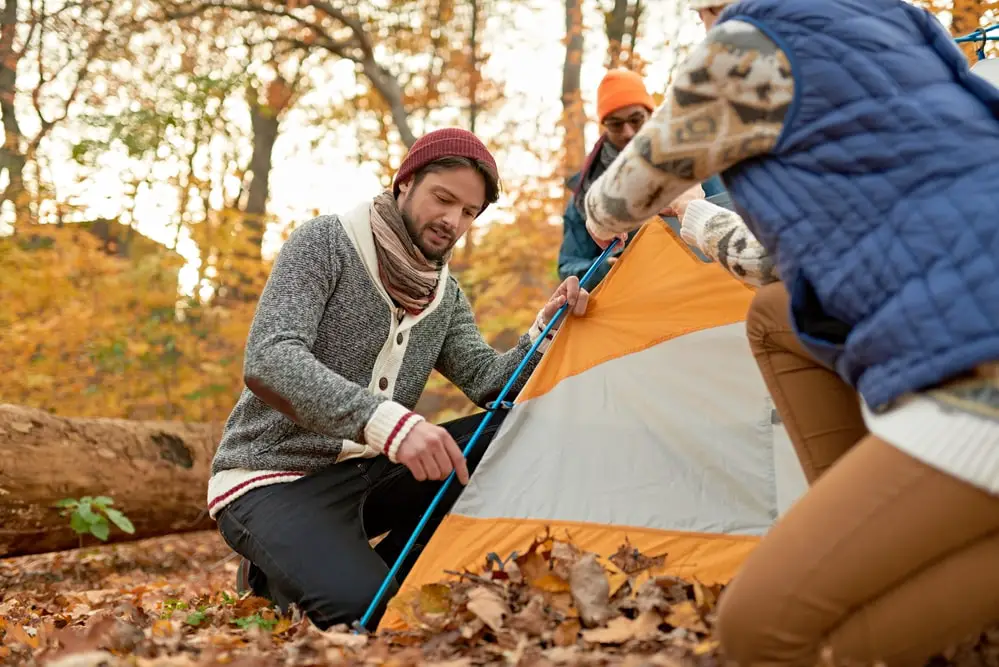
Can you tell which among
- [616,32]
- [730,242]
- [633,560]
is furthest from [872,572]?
[616,32]

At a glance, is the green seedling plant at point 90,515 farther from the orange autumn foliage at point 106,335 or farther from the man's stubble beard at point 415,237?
the orange autumn foliage at point 106,335

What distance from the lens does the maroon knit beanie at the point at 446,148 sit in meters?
3.00

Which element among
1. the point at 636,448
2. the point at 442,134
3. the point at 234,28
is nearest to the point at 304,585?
the point at 636,448

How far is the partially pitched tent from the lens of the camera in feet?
8.75

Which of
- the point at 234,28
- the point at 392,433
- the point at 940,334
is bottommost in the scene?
the point at 392,433

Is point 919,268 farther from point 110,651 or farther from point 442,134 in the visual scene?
point 110,651

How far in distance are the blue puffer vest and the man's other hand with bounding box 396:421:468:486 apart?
100cm

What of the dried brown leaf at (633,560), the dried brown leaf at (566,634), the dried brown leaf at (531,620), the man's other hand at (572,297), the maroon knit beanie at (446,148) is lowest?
the dried brown leaf at (633,560)

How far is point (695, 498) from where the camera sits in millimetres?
2703

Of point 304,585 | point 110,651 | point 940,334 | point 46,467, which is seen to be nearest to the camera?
point 940,334

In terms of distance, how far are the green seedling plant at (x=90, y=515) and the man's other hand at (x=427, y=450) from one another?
2530 mm

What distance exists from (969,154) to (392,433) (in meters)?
1.48

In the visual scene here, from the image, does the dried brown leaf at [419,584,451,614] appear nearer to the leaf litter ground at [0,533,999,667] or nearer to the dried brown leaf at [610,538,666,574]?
the leaf litter ground at [0,533,999,667]

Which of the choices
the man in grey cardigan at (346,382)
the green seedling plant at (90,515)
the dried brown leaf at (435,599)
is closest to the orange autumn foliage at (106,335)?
the green seedling plant at (90,515)
